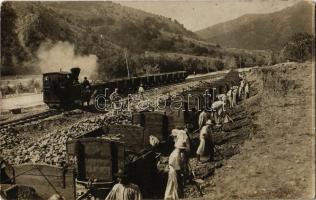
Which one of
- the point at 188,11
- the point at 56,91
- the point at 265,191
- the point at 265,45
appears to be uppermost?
the point at 188,11

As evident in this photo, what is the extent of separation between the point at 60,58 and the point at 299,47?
37.4 ft

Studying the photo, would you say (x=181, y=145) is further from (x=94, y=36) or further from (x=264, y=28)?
(x=94, y=36)

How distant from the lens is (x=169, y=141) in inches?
408

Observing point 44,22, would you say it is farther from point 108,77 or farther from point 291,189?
point 291,189

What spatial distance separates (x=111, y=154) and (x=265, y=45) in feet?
18.7

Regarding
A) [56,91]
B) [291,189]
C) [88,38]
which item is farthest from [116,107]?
[291,189]

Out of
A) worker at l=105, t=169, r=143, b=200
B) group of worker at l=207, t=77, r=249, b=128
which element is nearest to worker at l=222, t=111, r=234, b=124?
group of worker at l=207, t=77, r=249, b=128

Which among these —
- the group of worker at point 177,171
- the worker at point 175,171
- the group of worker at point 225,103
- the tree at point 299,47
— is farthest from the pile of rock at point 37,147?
the tree at point 299,47

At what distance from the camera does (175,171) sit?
7352 millimetres

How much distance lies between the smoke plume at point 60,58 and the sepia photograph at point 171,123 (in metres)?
0.10

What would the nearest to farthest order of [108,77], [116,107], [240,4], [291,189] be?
[291,189], [240,4], [116,107], [108,77]

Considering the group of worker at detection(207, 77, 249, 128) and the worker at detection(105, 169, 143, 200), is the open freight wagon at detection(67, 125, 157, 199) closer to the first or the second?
the worker at detection(105, 169, 143, 200)

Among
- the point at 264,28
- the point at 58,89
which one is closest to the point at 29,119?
the point at 58,89

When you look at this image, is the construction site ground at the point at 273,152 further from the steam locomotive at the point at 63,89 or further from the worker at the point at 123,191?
the steam locomotive at the point at 63,89
